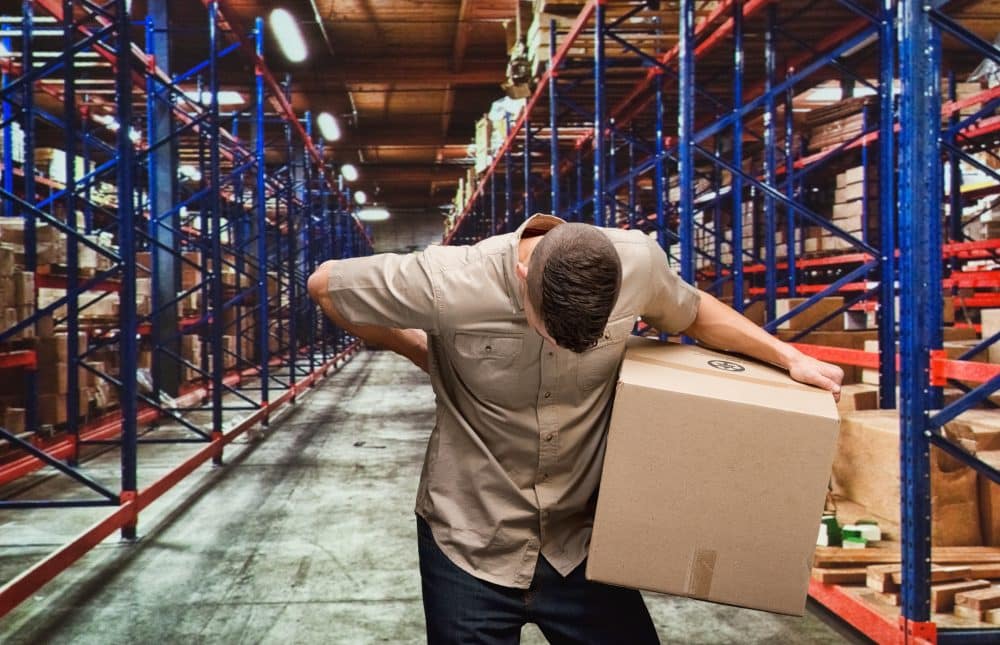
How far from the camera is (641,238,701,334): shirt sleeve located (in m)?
2.02

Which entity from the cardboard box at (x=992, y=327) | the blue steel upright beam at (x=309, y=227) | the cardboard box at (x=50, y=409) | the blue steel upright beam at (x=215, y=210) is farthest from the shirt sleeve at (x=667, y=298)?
the blue steel upright beam at (x=309, y=227)

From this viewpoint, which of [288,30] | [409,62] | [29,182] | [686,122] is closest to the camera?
[686,122]

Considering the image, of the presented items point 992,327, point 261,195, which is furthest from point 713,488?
point 261,195

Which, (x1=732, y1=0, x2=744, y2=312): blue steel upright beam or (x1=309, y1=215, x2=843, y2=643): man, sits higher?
(x1=732, y1=0, x2=744, y2=312): blue steel upright beam

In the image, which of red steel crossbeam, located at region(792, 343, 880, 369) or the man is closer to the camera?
the man

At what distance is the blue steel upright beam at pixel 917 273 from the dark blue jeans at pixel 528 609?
177 centimetres

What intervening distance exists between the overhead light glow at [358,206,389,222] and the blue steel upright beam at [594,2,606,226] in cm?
2790

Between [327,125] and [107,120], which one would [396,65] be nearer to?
[327,125]

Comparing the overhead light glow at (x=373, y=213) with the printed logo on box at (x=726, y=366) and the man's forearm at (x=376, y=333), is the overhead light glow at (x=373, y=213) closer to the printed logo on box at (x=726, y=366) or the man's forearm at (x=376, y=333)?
the man's forearm at (x=376, y=333)

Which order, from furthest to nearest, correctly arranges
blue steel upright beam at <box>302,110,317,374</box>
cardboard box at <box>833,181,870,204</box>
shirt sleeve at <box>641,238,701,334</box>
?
1. blue steel upright beam at <box>302,110,317,374</box>
2. cardboard box at <box>833,181,870,204</box>
3. shirt sleeve at <box>641,238,701,334</box>

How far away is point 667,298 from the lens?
2.07 metres

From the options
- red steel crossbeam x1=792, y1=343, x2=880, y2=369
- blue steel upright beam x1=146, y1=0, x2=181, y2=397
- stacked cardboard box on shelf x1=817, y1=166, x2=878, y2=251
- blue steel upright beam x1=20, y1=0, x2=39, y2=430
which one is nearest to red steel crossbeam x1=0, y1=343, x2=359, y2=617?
blue steel upright beam x1=20, y1=0, x2=39, y2=430

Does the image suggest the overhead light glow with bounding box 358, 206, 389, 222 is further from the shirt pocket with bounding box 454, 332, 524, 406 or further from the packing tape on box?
the packing tape on box

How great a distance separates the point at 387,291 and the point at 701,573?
0.95 m
